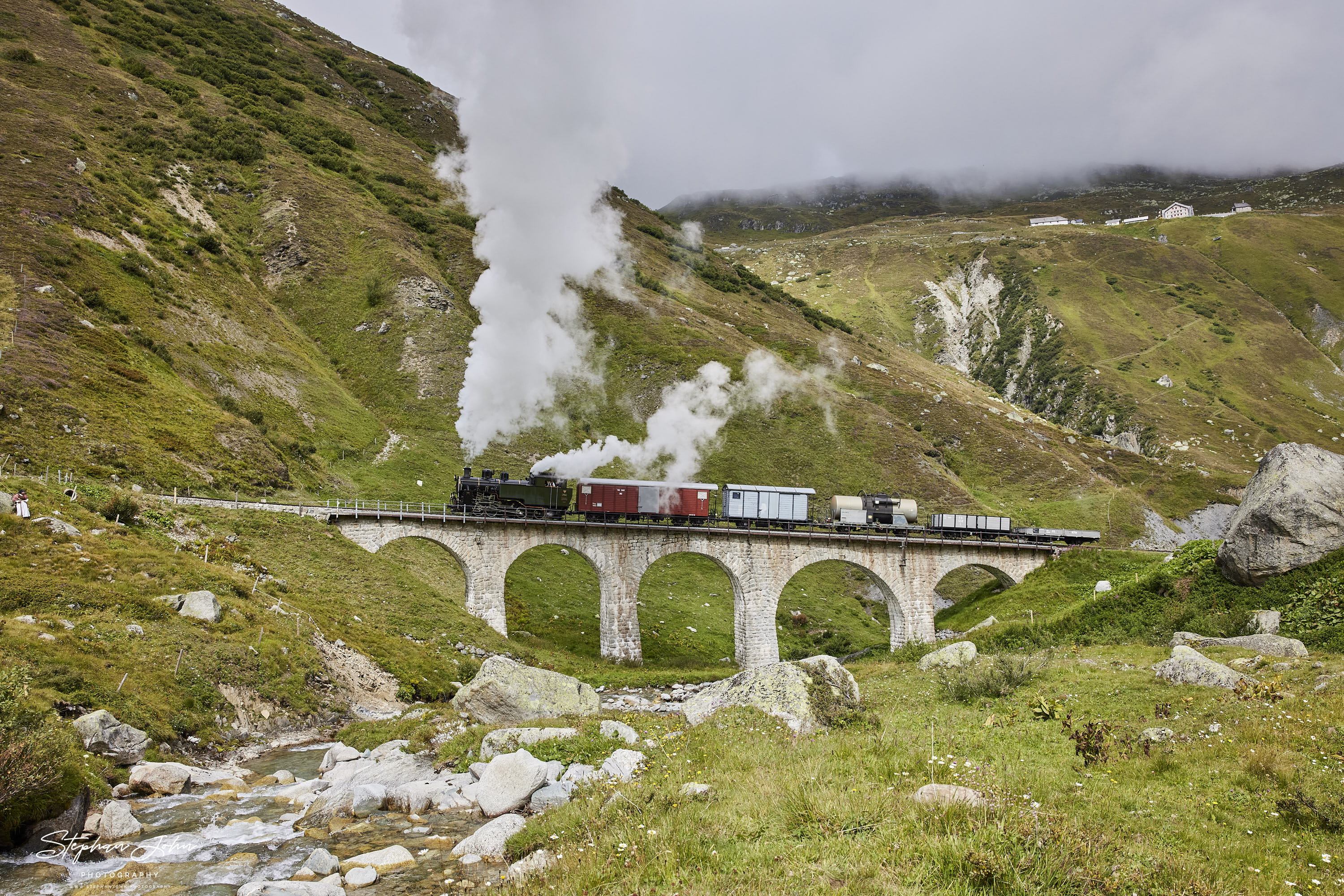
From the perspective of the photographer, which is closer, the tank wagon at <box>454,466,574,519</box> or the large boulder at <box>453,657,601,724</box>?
the large boulder at <box>453,657,601,724</box>

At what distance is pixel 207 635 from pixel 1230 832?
87.1 feet

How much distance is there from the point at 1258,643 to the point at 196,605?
3405 cm

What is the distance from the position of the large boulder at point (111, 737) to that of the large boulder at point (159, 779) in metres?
0.45

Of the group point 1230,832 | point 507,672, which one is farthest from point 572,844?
point 507,672

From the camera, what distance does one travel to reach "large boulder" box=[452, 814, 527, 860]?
10.8m

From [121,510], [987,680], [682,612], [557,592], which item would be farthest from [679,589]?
[987,680]

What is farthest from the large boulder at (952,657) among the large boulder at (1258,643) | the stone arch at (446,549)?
the stone arch at (446,549)

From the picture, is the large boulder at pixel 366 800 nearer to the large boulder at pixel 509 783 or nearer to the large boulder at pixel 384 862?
the large boulder at pixel 509 783

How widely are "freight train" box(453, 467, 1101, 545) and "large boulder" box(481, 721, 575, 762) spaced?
33.4 m

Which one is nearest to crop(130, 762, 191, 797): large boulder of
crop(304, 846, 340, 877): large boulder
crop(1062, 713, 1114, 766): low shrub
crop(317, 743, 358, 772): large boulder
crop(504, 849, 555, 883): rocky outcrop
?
crop(317, 743, 358, 772): large boulder

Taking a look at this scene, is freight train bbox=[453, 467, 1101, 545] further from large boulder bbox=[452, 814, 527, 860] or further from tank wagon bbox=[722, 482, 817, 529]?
large boulder bbox=[452, 814, 527, 860]

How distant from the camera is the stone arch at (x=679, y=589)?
2025 inches

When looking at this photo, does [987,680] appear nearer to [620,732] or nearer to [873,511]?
[620,732]

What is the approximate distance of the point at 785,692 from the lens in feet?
50.2
